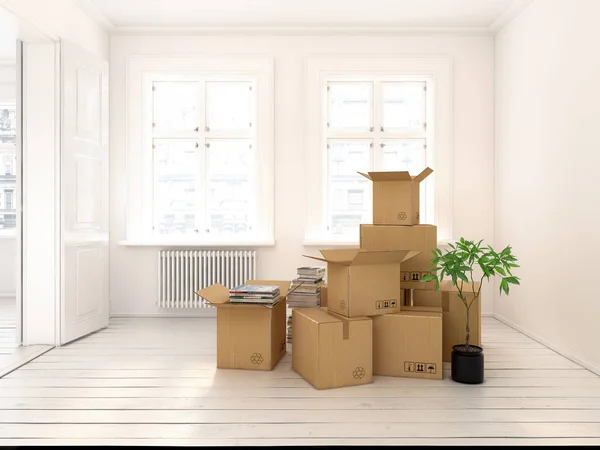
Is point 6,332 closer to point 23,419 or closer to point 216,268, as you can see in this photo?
point 216,268

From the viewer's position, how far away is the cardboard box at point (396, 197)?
353 cm

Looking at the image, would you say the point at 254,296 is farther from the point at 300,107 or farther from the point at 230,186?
the point at 300,107

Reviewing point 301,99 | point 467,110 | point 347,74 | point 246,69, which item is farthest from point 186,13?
point 467,110

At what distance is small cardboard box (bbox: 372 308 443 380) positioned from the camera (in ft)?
10.2

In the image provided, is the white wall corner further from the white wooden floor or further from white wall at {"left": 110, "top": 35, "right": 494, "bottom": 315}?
the white wooden floor

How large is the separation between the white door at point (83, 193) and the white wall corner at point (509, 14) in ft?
11.9

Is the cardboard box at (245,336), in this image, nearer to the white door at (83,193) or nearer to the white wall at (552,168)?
the white door at (83,193)

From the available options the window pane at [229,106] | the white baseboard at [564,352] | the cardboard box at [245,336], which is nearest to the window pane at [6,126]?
the window pane at [229,106]

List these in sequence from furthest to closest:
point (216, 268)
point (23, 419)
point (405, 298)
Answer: point (216, 268) < point (405, 298) < point (23, 419)

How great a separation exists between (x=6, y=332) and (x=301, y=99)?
3.39 m

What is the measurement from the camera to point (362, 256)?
9.96 feet

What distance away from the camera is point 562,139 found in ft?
12.1

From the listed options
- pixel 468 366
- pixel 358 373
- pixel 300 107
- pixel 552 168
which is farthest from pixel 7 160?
pixel 552 168

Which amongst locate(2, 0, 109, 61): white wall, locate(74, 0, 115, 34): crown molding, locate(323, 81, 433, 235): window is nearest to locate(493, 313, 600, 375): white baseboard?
locate(323, 81, 433, 235): window
